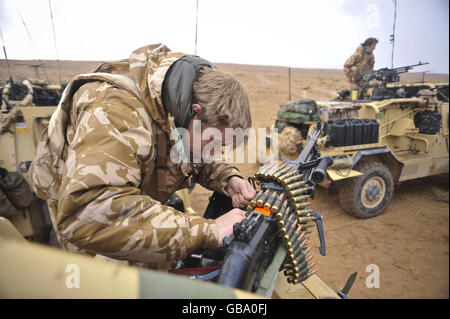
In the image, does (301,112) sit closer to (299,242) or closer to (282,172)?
(282,172)

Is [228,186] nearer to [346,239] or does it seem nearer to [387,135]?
[346,239]

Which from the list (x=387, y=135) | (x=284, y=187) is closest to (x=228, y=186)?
(x=284, y=187)

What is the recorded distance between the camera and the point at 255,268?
4.49 feet

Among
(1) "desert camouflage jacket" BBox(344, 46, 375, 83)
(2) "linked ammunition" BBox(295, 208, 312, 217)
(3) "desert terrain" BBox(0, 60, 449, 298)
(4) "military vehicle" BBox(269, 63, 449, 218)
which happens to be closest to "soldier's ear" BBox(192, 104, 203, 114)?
(2) "linked ammunition" BBox(295, 208, 312, 217)

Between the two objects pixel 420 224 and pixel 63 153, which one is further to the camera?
pixel 420 224

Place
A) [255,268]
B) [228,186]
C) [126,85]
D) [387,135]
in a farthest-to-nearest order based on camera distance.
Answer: [387,135] < [228,186] < [126,85] < [255,268]

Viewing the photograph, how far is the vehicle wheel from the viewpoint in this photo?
5.65m

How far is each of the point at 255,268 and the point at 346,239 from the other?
446 centimetres

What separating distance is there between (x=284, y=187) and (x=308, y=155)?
37.4 inches

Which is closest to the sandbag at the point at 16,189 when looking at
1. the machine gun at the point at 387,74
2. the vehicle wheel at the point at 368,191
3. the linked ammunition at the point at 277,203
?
the linked ammunition at the point at 277,203

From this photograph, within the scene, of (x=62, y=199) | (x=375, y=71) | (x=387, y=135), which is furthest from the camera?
(x=375, y=71)

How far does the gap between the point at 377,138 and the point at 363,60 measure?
175 inches

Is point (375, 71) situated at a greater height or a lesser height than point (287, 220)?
greater
